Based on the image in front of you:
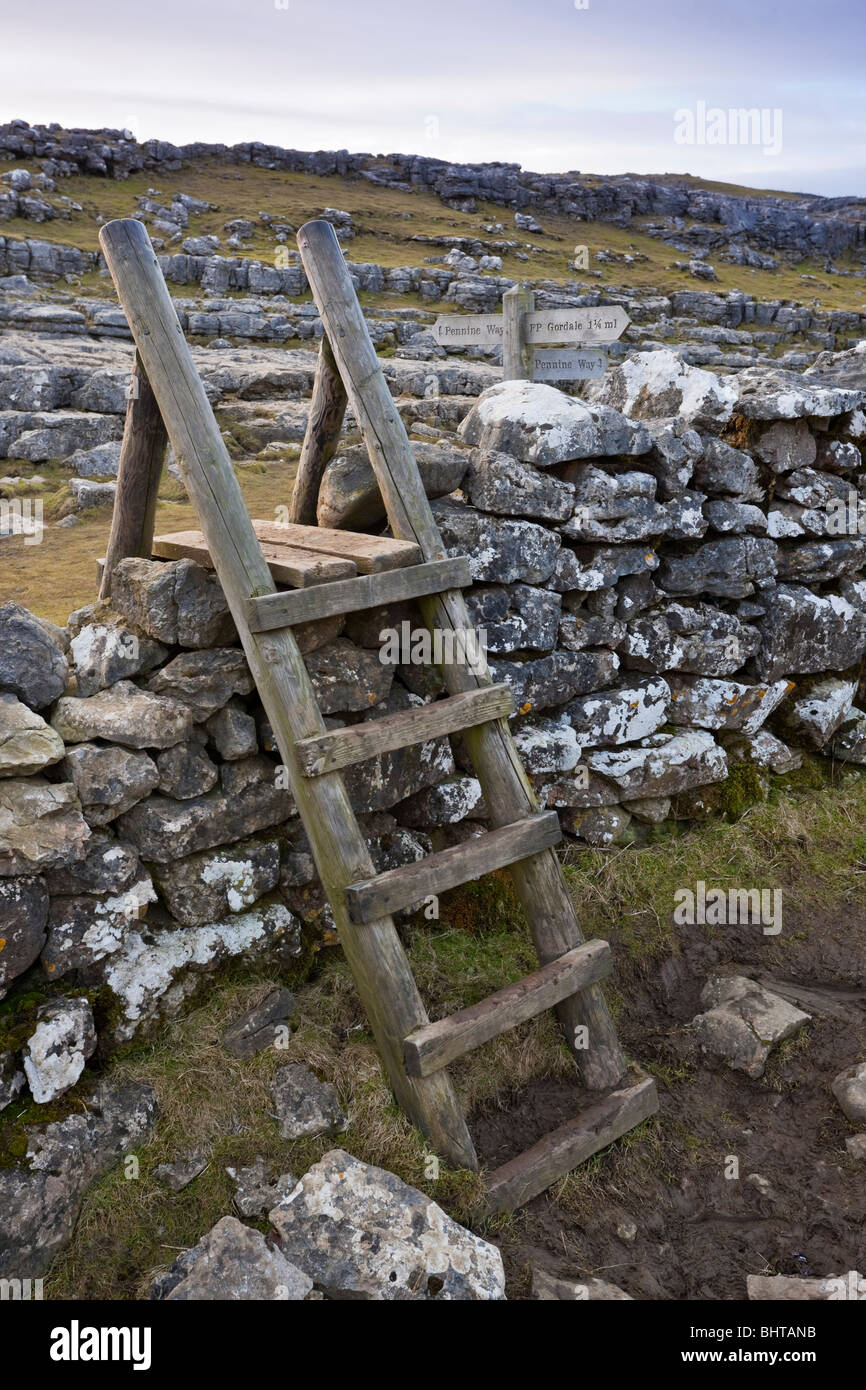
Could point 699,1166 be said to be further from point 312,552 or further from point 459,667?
point 312,552

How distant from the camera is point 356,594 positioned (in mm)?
4395

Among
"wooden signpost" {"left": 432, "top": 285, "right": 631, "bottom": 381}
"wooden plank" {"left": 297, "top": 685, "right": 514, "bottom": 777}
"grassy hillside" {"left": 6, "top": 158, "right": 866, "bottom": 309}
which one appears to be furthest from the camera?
"grassy hillside" {"left": 6, "top": 158, "right": 866, "bottom": 309}

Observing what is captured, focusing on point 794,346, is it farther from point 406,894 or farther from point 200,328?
point 406,894

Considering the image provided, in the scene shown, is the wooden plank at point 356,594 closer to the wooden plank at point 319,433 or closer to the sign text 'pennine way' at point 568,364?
the wooden plank at point 319,433

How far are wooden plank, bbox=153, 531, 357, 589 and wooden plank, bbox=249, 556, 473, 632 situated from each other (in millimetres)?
90

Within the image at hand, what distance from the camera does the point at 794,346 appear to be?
4834cm

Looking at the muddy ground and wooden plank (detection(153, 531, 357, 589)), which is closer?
the muddy ground

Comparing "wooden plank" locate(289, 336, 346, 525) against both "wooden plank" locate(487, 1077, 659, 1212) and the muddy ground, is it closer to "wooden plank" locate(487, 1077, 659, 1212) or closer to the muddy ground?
the muddy ground

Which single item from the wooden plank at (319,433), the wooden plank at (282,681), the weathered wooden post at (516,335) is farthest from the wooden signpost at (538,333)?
the wooden plank at (282,681)

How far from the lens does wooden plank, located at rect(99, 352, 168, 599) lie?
469 cm

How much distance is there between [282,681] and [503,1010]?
1738 millimetres

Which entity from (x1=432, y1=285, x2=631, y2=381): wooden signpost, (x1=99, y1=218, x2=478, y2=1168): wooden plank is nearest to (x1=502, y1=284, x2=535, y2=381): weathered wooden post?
(x1=432, y1=285, x2=631, y2=381): wooden signpost
